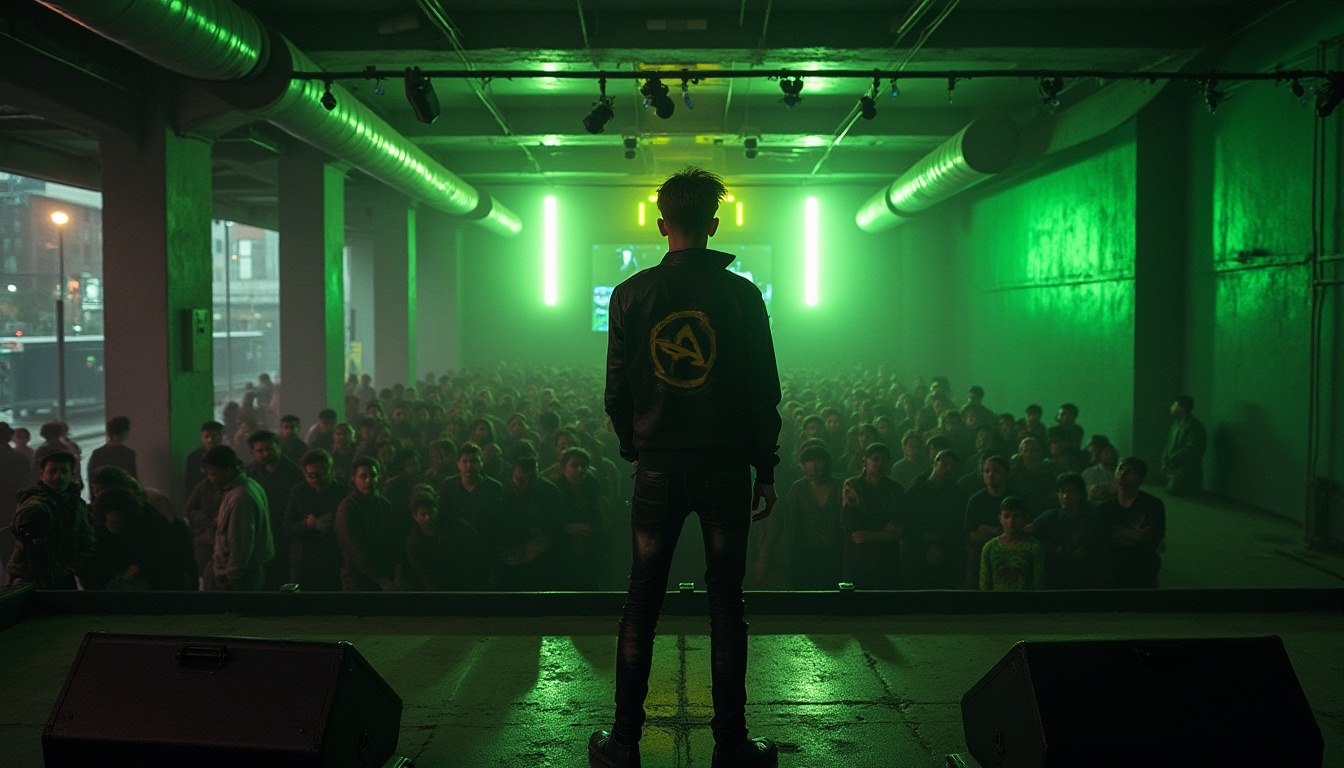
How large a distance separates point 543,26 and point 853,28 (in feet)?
11.3

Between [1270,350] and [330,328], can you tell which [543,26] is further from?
[1270,350]

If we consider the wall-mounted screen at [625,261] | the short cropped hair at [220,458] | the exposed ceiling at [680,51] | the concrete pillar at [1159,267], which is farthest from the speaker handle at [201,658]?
the wall-mounted screen at [625,261]

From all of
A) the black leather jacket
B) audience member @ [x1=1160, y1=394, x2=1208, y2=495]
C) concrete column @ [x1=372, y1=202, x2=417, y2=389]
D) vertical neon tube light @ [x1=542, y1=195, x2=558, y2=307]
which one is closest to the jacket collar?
the black leather jacket

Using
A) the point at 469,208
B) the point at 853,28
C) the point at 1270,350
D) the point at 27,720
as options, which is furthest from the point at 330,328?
the point at 1270,350

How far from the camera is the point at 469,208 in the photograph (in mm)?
16766

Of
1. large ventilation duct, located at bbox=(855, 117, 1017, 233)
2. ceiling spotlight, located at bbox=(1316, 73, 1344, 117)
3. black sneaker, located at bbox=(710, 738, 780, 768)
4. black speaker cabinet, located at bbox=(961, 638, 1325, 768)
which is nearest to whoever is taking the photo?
black speaker cabinet, located at bbox=(961, 638, 1325, 768)

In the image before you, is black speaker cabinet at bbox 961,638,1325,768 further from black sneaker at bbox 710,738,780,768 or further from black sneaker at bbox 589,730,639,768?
black sneaker at bbox 589,730,639,768

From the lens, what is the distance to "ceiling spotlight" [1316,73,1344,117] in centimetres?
791

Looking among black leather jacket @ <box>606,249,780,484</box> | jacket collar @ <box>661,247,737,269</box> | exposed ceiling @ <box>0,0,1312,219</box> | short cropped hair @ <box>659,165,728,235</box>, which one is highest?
exposed ceiling @ <box>0,0,1312,219</box>

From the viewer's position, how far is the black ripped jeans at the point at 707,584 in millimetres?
2818

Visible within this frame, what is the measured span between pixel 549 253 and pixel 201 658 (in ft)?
74.8

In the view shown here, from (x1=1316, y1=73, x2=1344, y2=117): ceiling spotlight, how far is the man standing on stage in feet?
25.0

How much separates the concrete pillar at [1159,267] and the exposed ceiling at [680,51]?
4.36 ft

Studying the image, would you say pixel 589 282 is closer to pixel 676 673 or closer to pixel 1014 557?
pixel 1014 557
